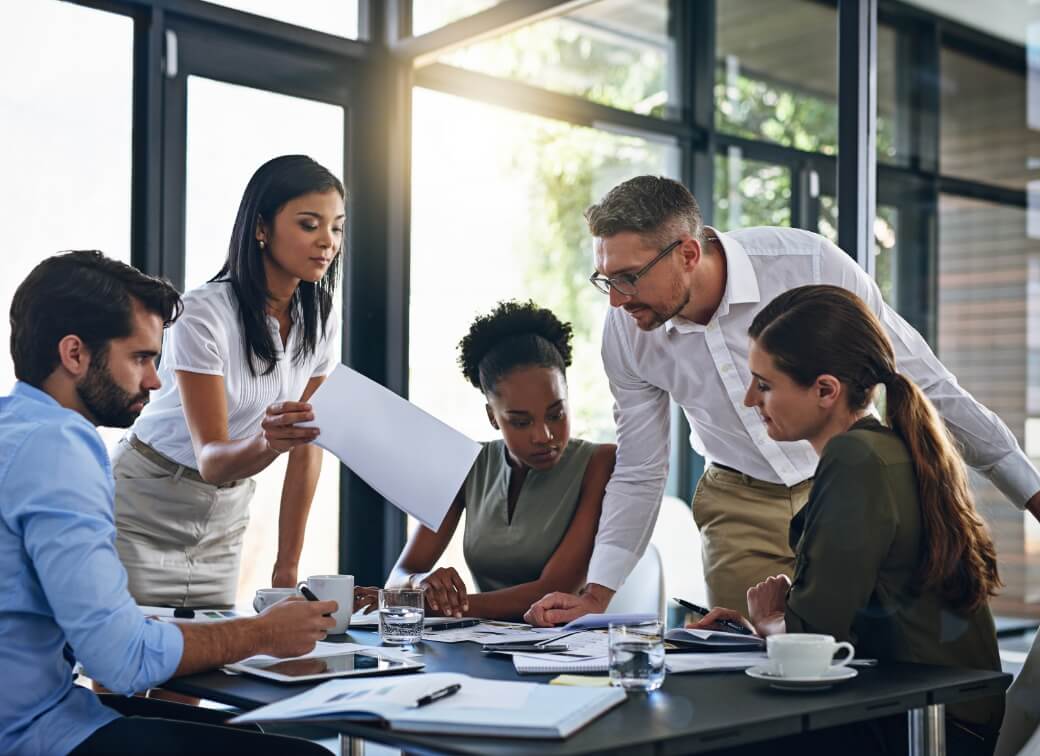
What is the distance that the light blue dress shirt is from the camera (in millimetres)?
1472

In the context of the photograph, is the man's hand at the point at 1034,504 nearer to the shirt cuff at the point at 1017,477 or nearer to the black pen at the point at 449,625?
the shirt cuff at the point at 1017,477

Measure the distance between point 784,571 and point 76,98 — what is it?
2.39m

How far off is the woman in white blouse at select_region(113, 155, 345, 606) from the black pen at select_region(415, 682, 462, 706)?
3.86 feet

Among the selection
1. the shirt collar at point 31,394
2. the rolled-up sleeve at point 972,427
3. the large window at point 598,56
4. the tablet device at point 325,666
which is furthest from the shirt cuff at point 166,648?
the large window at point 598,56

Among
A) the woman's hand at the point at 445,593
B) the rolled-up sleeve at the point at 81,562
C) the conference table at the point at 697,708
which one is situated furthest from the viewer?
the woman's hand at the point at 445,593

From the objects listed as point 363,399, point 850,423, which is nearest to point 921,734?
point 850,423

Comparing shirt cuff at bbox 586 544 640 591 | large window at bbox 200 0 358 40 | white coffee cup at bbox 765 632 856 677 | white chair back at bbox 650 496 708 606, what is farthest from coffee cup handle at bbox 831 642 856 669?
large window at bbox 200 0 358 40

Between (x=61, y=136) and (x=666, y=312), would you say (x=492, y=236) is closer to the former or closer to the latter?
(x=61, y=136)

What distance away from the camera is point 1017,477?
6.93 ft

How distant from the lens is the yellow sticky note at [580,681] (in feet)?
4.95

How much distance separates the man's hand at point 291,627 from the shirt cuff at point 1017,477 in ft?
3.95

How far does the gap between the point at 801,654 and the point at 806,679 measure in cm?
3

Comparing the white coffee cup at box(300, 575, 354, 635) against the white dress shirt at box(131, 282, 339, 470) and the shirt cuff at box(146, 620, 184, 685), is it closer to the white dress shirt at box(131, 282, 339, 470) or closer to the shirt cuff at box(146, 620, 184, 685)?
the shirt cuff at box(146, 620, 184, 685)

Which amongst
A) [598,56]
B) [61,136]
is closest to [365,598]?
[61,136]
